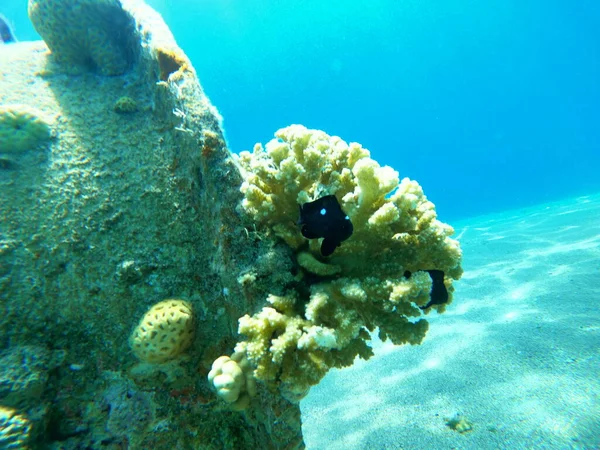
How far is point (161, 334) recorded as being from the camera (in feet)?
7.19

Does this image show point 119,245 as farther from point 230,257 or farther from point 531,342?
point 531,342

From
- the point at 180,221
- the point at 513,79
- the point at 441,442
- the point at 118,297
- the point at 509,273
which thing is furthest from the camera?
the point at 513,79

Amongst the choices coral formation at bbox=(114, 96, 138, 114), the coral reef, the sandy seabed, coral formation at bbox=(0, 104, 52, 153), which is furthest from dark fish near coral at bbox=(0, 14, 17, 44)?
the sandy seabed

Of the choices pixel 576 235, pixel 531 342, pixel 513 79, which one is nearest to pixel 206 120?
pixel 531 342

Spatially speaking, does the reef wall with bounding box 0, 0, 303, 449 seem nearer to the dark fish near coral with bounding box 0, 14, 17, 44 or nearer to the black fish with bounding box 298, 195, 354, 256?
the black fish with bounding box 298, 195, 354, 256

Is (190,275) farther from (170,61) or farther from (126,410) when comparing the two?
(170,61)

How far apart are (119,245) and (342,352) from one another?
6.85ft

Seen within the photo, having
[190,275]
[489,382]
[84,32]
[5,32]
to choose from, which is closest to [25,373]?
[190,275]

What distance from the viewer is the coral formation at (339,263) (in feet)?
6.12

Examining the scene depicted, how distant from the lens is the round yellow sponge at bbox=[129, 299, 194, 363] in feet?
7.17

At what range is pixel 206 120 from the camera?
2.56m

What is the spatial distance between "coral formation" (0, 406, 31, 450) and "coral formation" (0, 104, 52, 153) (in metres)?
2.33

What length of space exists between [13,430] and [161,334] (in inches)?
42.0

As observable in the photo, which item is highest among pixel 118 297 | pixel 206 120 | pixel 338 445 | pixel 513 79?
pixel 513 79
